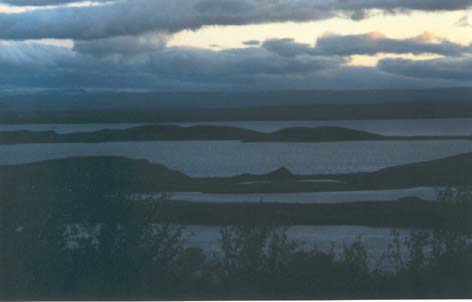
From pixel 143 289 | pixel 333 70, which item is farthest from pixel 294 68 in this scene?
pixel 143 289

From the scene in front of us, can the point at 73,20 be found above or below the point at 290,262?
above

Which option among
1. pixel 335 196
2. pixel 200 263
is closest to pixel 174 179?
pixel 200 263

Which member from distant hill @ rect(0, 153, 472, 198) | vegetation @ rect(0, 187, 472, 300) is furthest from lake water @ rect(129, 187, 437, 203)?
vegetation @ rect(0, 187, 472, 300)

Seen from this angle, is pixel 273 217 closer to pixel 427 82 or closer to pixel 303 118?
pixel 303 118

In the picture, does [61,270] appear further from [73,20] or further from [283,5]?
[283,5]

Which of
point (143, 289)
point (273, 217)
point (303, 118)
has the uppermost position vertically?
point (303, 118)
